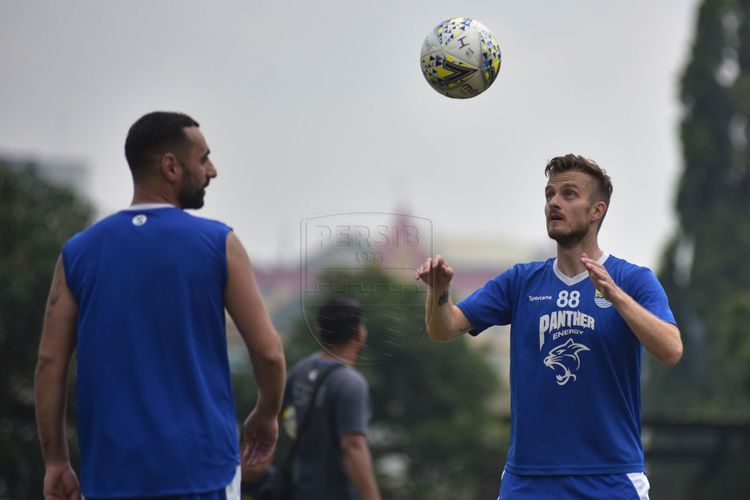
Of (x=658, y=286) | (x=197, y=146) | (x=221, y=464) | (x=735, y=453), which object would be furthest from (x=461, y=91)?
(x=735, y=453)

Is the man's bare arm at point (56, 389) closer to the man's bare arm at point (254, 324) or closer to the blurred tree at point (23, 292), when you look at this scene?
the man's bare arm at point (254, 324)

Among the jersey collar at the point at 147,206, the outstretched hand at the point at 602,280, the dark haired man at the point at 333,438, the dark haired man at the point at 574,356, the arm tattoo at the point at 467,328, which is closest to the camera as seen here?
the jersey collar at the point at 147,206

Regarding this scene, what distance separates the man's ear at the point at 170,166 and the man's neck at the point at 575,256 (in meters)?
1.75

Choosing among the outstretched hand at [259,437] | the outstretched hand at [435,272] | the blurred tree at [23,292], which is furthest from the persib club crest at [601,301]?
the blurred tree at [23,292]

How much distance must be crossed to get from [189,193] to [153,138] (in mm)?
228

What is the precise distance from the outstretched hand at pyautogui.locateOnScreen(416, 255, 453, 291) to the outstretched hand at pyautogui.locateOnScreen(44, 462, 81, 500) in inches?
62.7

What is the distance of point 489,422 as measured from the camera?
44.6m

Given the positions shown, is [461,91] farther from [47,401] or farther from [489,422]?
[489,422]

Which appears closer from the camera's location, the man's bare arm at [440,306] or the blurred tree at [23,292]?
the man's bare arm at [440,306]

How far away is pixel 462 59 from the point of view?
700cm

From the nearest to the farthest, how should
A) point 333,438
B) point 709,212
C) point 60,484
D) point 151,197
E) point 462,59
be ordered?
point 60,484
point 151,197
point 462,59
point 333,438
point 709,212

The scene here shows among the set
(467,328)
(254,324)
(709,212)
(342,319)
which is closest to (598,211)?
(467,328)

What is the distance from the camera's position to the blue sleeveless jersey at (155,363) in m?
4.56

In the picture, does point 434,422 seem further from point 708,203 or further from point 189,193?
point 189,193
